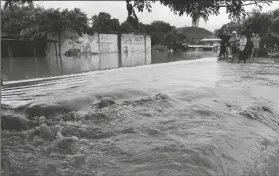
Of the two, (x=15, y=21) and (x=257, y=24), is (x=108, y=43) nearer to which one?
(x=15, y=21)

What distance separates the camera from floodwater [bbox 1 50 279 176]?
9.51 ft

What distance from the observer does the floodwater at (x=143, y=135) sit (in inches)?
114

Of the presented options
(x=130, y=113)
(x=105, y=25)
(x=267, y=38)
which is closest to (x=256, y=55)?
(x=267, y=38)

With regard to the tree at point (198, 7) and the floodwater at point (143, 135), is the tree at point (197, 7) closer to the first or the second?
the tree at point (198, 7)

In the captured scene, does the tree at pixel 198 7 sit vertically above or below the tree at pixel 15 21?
below

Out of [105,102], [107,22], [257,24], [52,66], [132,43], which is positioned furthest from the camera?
[107,22]

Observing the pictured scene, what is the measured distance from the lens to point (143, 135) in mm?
3855

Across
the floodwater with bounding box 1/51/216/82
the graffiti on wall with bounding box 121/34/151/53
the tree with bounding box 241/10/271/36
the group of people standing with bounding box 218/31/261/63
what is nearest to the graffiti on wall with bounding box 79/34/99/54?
the graffiti on wall with bounding box 121/34/151/53

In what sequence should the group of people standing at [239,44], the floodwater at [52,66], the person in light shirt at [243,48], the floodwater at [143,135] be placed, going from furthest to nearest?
the group of people standing at [239,44]
the person in light shirt at [243,48]
the floodwater at [52,66]
the floodwater at [143,135]

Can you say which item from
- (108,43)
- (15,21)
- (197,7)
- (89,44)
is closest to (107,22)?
(108,43)

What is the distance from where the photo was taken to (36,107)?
5.02 meters

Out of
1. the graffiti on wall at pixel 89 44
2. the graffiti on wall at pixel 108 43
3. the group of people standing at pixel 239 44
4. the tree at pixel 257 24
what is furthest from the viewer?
the graffiti on wall at pixel 108 43

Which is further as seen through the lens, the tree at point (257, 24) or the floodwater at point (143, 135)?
the tree at point (257, 24)

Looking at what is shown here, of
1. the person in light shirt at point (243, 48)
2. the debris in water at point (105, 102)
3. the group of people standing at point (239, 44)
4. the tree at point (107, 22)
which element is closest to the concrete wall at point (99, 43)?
the group of people standing at point (239, 44)
